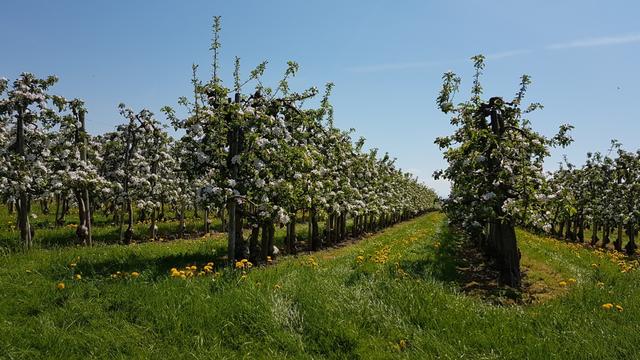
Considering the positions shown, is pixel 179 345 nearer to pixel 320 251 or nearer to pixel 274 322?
pixel 274 322

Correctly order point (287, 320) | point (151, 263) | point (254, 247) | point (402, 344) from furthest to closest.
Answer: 1. point (254, 247)
2. point (151, 263)
3. point (287, 320)
4. point (402, 344)

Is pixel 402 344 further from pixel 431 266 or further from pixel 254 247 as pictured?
pixel 254 247

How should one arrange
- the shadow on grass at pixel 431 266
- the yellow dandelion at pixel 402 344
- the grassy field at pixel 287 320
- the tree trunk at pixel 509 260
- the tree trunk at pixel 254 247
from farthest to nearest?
1. the tree trunk at pixel 254 247
2. the tree trunk at pixel 509 260
3. the shadow on grass at pixel 431 266
4. the yellow dandelion at pixel 402 344
5. the grassy field at pixel 287 320

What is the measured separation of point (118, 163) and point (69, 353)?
22737mm

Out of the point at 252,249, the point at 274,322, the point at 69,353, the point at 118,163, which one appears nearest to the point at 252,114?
the point at 252,249

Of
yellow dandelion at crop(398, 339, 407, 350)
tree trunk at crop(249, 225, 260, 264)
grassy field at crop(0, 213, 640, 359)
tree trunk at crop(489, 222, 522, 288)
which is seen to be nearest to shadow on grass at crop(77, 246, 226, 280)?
grassy field at crop(0, 213, 640, 359)

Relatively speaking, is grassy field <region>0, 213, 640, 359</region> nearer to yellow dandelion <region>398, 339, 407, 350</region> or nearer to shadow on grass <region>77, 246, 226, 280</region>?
yellow dandelion <region>398, 339, 407, 350</region>

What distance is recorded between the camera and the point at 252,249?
17141mm

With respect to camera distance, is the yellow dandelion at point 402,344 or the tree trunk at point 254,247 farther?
the tree trunk at point 254,247

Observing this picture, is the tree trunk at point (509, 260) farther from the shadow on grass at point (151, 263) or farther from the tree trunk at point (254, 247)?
the shadow on grass at point (151, 263)

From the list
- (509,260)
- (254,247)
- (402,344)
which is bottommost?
(402,344)

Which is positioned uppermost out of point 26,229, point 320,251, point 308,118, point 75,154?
point 308,118

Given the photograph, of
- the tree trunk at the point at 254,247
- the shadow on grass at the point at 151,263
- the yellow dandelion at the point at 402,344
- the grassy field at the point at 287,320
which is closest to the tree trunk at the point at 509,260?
the grassy field at the point at 287,320

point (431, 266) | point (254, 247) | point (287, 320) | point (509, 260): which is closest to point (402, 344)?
point (287, 320)
